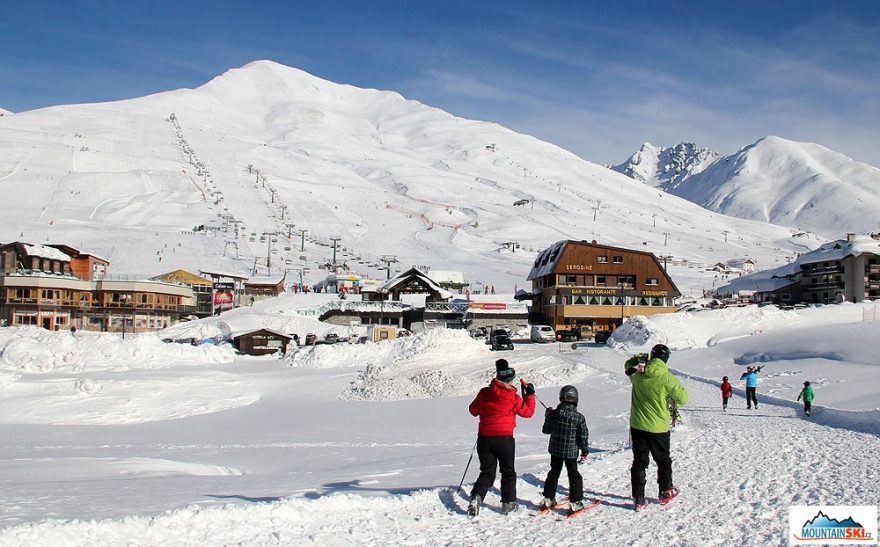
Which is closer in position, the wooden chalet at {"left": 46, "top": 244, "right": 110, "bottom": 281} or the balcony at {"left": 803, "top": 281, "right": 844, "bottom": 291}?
the wooden chalet at {"left": 46, "top": 244, "right": 110, "bottom": 281}

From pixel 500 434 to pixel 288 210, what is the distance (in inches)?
5007

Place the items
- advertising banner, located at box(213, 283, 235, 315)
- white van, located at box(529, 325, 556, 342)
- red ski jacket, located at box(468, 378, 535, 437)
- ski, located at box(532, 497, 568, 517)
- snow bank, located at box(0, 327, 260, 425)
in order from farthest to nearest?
advertising banner, located at box(213, 283, 235, 315)
white van, located at box(529, 325, 556, 342)
snow bank, located at box(0, 327, 260, 425)
red ski jacket, located at box(468, 378, 535, 437)
ski, located at box(532, 497, 568, 517)

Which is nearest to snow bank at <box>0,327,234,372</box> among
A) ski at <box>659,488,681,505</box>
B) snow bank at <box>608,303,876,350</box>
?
snow bank at <box>608,303,876,350</box>

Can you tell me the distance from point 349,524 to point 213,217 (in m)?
117

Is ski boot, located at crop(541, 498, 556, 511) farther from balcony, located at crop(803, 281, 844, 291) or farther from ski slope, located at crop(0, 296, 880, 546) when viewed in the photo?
balcony, located at crop(803, 281, 844, 291)

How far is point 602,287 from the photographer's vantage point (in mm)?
59438

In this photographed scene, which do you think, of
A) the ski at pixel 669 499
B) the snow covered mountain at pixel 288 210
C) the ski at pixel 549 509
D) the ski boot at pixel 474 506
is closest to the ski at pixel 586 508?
the ski at pixel 549 509

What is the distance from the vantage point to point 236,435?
1859 cm

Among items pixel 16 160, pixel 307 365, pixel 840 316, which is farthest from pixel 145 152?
pixel 840 316

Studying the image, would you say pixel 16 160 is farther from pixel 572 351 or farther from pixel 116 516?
pixel 116 516

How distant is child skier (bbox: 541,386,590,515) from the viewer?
7.32 m

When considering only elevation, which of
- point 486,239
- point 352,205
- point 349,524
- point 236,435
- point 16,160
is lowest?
point 236,435

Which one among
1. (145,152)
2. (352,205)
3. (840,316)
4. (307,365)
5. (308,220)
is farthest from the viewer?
(145,152)

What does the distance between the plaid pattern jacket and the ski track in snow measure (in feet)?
2.09
